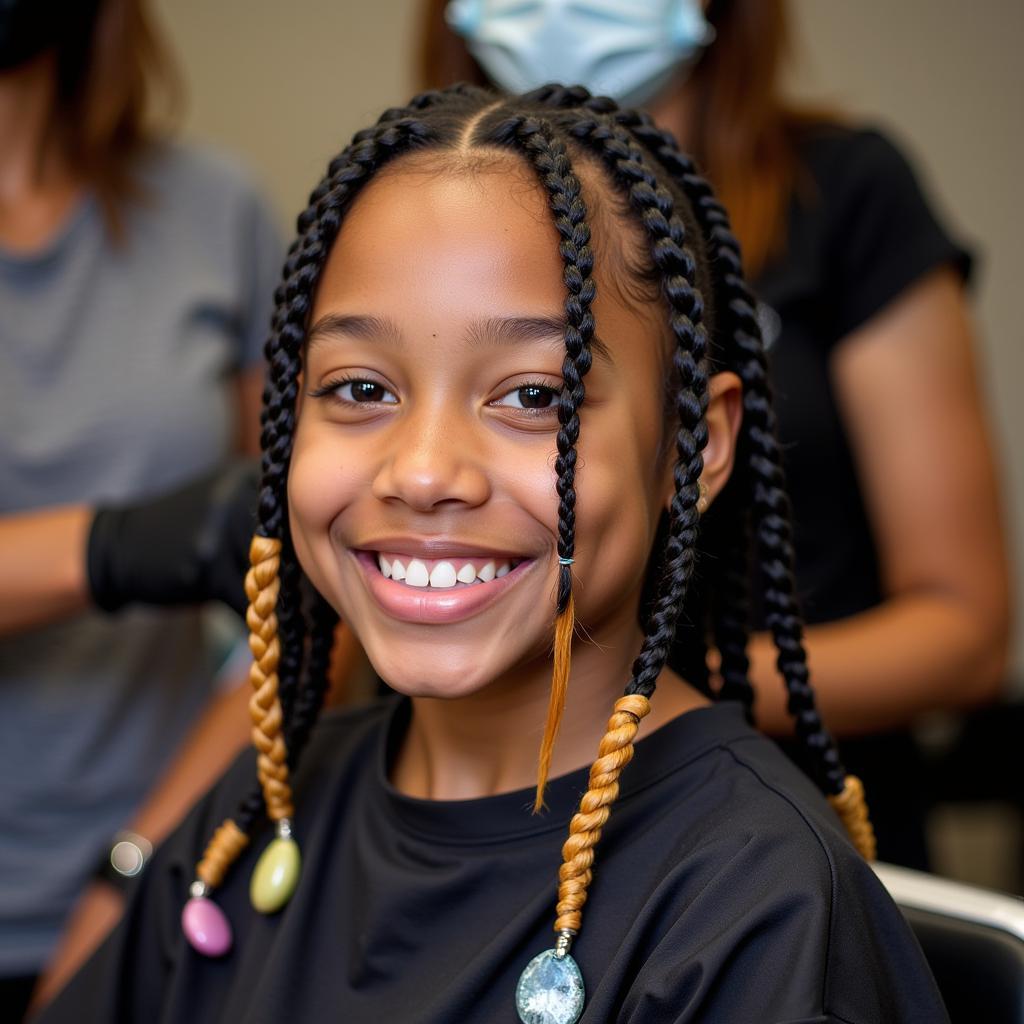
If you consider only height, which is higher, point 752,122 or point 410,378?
point 752,122

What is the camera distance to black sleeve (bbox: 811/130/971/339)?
134 centimetres

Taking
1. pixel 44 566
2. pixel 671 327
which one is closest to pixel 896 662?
pixel 671 327

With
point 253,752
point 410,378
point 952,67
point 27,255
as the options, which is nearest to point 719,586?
point 410,378

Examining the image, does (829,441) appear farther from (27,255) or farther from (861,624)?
(27,255)

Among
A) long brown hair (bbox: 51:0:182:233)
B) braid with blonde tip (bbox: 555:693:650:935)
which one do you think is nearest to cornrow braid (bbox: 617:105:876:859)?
braid with blonde tip (bbox: 555:693:650:935)

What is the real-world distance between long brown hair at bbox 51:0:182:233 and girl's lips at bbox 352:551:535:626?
79 centimetres

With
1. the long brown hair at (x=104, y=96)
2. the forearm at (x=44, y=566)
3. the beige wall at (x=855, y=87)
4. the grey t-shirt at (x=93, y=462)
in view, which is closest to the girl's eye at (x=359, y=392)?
the forearm at (x=44, y=566)

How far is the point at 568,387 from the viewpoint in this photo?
854 millimetres

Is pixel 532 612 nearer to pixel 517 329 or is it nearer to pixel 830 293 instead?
pixel 517 329

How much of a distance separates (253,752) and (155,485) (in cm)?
41

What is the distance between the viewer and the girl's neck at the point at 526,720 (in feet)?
3.22

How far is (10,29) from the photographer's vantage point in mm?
1402

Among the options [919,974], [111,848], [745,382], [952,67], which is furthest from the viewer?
[952,67]

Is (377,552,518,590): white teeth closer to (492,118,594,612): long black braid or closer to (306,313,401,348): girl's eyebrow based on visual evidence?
(492,118,594,612): long black braid
